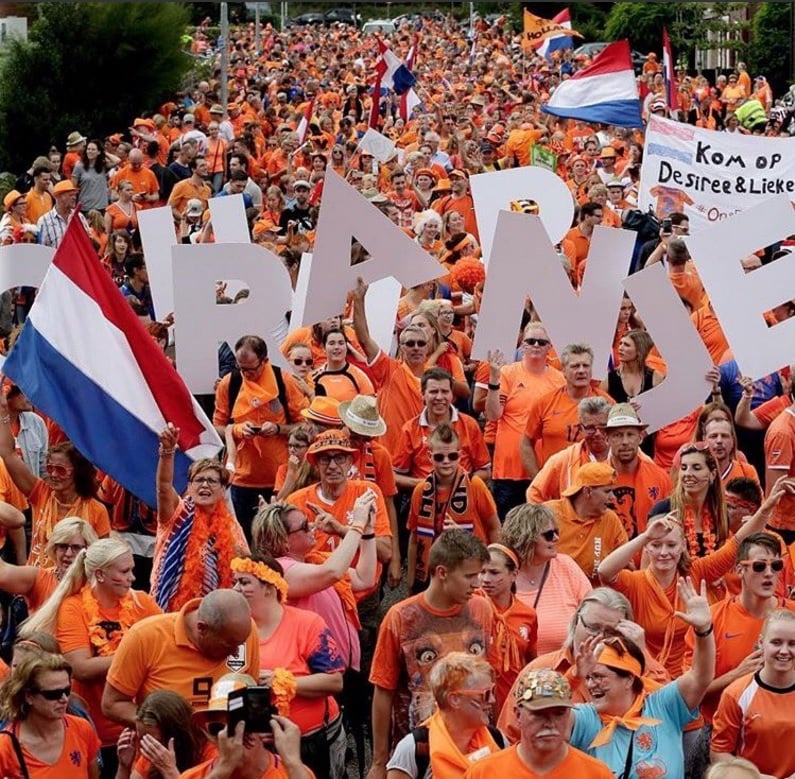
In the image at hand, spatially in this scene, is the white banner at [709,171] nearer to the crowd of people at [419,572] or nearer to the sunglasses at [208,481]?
the crowd of people at [419,572]

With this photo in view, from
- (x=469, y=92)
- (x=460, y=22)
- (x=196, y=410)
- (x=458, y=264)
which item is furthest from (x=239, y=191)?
(x=460, y=22)

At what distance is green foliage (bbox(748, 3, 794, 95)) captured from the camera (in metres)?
39.8

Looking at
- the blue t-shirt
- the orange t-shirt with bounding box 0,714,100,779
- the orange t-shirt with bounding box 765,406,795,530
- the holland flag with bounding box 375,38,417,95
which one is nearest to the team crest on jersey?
the orange t-shirt with bounding box 0,714,100,779

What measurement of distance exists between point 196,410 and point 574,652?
115 inches

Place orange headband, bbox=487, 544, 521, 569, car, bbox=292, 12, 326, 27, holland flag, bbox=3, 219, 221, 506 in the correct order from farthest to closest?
car, bbox=292, 12, 326, 27
holland flag, bbox=3, 219, 221, 506
orange headband, bbox=487, 544, 521, 569

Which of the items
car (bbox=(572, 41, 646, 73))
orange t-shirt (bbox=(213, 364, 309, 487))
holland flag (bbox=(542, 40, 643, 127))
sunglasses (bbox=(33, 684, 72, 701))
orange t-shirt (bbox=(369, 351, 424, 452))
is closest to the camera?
sunglasses (bbox=(33, 684, 72, 701))

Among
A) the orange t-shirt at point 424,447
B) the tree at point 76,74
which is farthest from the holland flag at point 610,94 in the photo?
the orange t-shirt at point 424,447

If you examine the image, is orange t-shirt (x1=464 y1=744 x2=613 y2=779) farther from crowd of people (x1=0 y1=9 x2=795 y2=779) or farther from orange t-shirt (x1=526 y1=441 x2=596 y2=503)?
orange t-shirt (x1=526 y1=441 x2=596 y2=503)

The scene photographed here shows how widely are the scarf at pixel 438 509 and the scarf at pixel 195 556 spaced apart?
1154mm

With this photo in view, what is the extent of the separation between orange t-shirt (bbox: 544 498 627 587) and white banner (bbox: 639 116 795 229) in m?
7.25

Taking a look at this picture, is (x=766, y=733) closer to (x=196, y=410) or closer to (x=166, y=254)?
(x=196, y=410)

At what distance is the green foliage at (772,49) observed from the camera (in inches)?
1565

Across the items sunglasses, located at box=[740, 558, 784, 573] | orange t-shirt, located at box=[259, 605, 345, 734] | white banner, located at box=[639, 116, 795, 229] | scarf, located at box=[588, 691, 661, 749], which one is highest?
scarf, located at box=[588, 691, 661, 749]

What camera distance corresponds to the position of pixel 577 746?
5.86 meters
